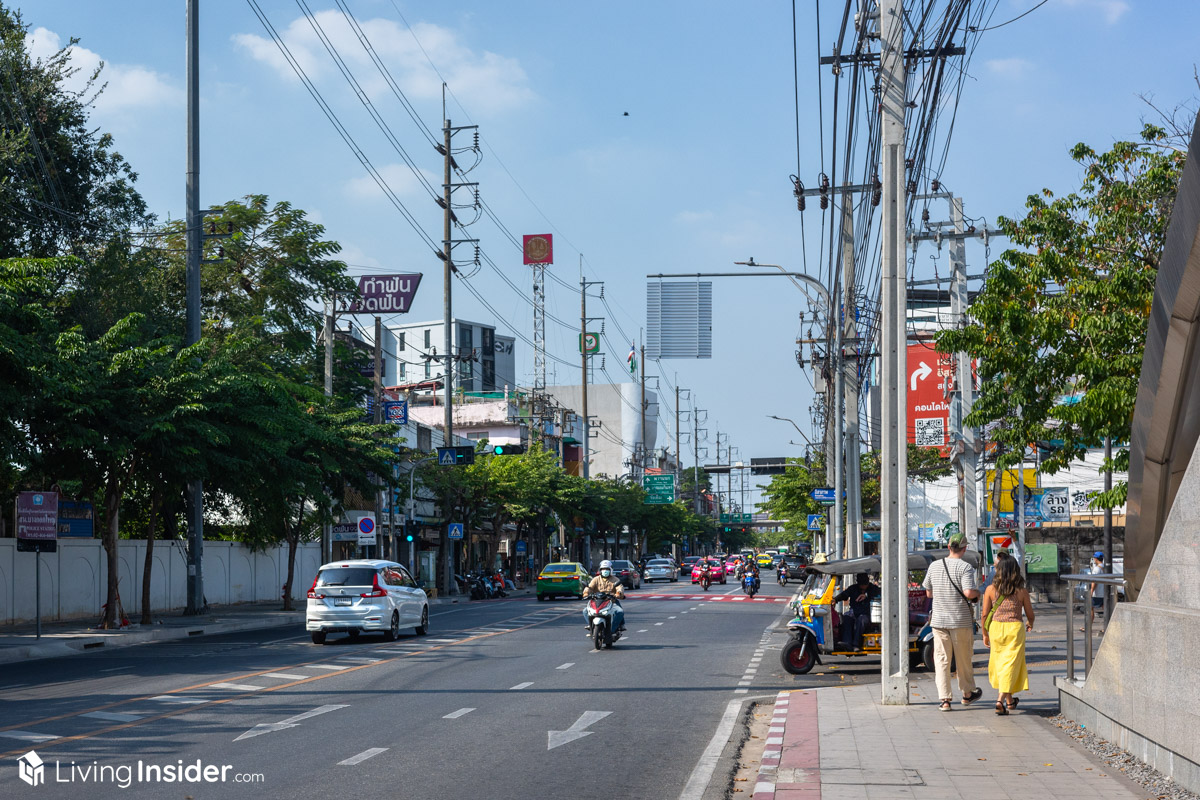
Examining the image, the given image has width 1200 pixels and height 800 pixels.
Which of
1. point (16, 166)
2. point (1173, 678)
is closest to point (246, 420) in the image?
point (16, 166)

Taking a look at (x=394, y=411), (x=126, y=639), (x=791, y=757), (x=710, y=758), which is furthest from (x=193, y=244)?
(x=791, y=757)

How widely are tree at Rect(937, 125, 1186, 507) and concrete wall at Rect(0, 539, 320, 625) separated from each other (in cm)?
2455

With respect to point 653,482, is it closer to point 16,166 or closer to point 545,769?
point 16,166

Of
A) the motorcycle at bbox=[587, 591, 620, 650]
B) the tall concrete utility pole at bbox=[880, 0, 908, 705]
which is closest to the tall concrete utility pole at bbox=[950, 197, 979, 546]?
the motorcycle at bbox=[587, 591, 620, 650]

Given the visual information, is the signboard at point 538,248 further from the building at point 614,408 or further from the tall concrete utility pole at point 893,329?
the tall concrete utility pole at point 893,329

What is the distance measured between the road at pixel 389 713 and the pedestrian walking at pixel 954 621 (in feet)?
8.26

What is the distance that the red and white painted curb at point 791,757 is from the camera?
29.1ft

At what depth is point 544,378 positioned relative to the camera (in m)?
111

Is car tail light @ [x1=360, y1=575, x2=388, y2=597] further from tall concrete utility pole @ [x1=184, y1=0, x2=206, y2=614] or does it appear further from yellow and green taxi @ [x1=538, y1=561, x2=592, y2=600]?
yellow and green taxi @ [x1=538, y1=561, x2=592, y2=600]

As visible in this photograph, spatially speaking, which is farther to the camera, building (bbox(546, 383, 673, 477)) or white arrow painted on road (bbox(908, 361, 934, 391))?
building (bbox(546, 383, 673, 477))

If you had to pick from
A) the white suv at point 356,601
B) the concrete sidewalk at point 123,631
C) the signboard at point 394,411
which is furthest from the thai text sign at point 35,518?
the signboard at point 394,411

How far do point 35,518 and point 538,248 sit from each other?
73026 millimetres

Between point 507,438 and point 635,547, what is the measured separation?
4406cm

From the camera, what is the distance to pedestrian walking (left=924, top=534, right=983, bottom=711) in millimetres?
13200
